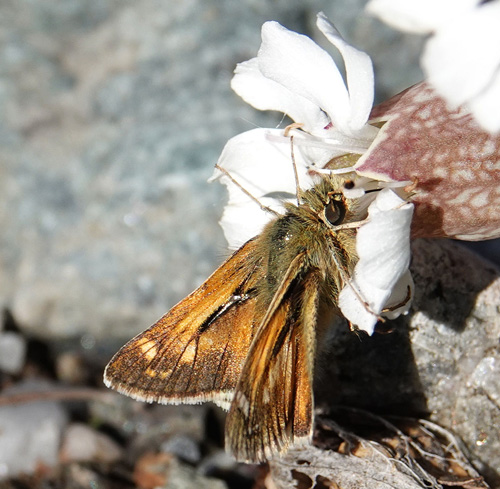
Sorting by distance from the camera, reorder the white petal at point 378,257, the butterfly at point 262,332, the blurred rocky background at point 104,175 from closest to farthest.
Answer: the white petal at point 378,257
the butterfly at point 262,332
the blurred rocky background at point 104,175

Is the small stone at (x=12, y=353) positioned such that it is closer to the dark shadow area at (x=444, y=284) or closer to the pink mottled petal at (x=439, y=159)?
the dark shadow area at (x=444, y=284)

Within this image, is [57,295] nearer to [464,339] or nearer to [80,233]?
[80,233]

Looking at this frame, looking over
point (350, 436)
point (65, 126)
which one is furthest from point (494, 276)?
point (65, 126)

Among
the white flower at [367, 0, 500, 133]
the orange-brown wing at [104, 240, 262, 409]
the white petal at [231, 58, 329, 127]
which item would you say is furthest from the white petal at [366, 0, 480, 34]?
the orange-brown wing at [104, 240, 262, 409]

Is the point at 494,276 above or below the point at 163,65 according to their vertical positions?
below

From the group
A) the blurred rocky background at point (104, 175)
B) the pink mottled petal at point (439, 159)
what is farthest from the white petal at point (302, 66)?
the blurred rocky background at point (104, 175)
